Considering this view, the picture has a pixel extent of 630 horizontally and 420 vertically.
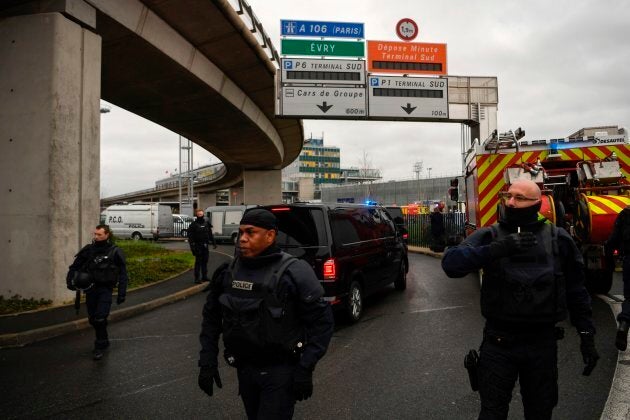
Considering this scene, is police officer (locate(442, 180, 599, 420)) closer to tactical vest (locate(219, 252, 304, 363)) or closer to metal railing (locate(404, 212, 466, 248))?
tactical vest (locate(219, 252, 304, 363))

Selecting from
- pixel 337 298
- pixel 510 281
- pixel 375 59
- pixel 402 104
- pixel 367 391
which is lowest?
pixel 367 391

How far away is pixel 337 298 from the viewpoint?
6.57m

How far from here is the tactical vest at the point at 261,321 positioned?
8.03 feet

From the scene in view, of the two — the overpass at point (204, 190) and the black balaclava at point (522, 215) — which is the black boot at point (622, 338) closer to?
the black balaclava at point (522, 215)

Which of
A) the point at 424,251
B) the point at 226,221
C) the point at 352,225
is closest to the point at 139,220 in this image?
the point at 226,221

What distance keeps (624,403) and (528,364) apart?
1761 millimetres

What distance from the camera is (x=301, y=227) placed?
6.60 m

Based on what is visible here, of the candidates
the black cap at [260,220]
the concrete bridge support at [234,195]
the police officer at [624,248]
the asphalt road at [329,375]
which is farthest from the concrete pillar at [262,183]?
the concrete bridge support at [234,195]

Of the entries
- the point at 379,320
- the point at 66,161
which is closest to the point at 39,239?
the point at 66,161

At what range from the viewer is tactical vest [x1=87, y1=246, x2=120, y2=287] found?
5.71 meters

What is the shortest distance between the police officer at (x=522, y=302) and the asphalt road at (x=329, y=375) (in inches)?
46.0

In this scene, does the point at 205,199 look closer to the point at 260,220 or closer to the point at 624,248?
the point at 624,248

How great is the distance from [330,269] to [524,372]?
3923 millimetres

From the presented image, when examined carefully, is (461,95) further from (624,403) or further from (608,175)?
(624,403)
